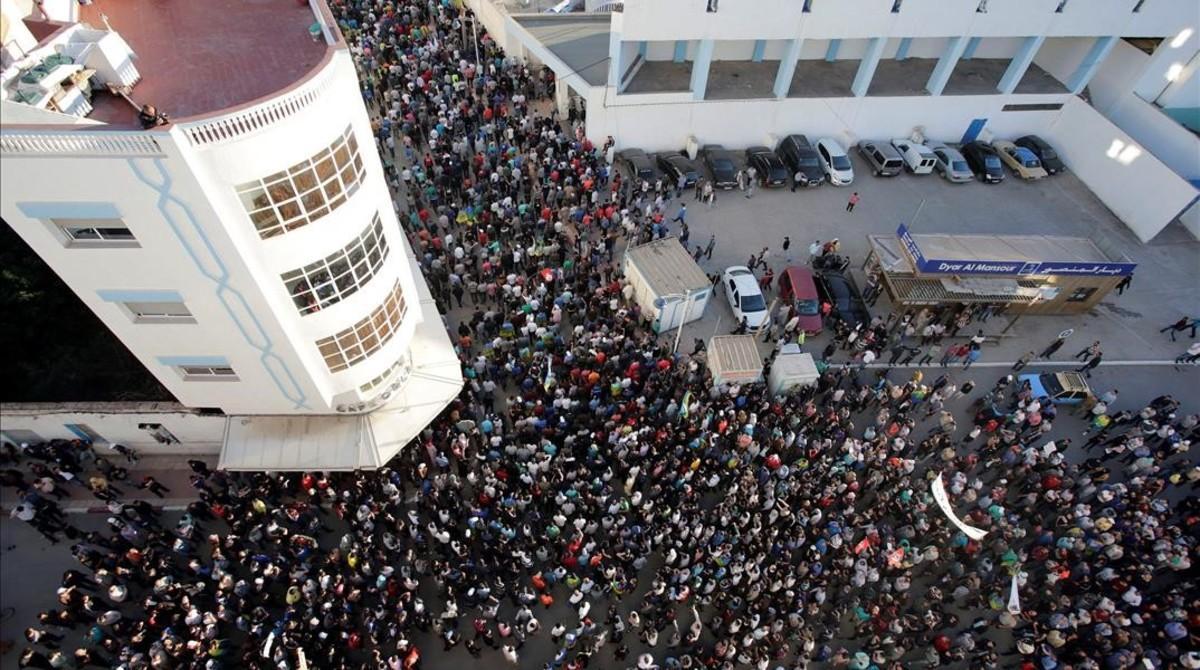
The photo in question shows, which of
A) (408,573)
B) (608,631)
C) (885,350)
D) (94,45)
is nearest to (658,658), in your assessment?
(608,631)

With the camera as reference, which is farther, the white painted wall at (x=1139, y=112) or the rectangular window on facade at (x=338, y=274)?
the white painted wall at (x=1139, y=112)

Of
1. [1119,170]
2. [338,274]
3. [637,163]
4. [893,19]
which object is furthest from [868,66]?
[338,274]

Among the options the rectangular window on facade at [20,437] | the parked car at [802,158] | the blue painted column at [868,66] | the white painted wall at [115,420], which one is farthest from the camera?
the parked car at [802,158]

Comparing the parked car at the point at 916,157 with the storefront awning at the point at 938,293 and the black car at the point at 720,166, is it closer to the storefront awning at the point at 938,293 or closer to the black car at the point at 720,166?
the black car at the point at 720,166

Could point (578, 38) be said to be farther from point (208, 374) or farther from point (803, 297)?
point (208, 374)

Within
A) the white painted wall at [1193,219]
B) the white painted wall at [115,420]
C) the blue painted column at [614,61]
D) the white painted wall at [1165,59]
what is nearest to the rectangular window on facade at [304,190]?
the white painted wall at [115,420]
